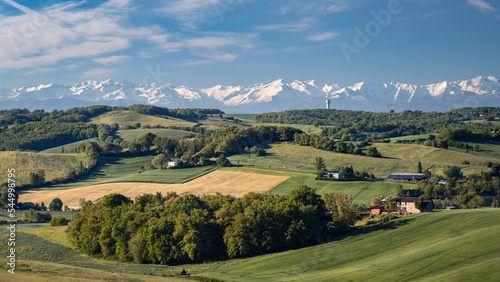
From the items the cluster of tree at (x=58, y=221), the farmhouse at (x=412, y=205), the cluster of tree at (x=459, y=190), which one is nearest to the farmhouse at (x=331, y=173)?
the cluster of tree at (x=459, y=190)

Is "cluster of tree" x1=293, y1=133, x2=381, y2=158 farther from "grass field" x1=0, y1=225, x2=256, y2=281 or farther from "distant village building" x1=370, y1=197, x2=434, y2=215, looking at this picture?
"grass field" x1=0, y1=225, x2=256, y2=281

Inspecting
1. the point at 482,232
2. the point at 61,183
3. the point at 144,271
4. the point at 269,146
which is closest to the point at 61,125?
the point at 61,183

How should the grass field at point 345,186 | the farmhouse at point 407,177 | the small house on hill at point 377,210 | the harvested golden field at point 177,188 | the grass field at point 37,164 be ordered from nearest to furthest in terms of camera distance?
the small house on hill at point 377,210
the grass field at point 345,186
the farmhouse at point 407,177
the harvested golden field at point 177,188
the grass field at point 37,164

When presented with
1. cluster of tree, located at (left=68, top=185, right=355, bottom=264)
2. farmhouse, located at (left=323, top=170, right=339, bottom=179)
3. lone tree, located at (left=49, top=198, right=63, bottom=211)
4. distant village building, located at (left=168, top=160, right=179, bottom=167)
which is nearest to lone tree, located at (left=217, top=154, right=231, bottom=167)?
distant village building, located at (left=168, top=160, right=179, bottom=167)

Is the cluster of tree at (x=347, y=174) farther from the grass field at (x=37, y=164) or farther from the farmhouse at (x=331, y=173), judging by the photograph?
the grass field at (x=37, y=164)

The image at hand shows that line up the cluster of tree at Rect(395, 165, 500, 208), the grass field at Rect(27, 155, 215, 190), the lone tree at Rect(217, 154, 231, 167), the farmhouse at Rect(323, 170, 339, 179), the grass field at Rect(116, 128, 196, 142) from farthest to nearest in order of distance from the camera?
the grass field at Rect(116, 128, 196, 142) → the lone tree at Rect(217, 154, 231, 167) → the grass field at Rect(27, 155, 215, 190) → the farmhouse at Rect(323, 170, 339, 179) → the cluster of tree at Rect(395, 165, 500, 208)

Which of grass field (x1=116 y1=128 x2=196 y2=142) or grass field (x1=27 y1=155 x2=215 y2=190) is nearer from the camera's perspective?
grass field (x1=27 y1=155 x2=215 y2=190)

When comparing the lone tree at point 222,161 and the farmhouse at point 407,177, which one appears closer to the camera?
the farmhouse at point 407,177
